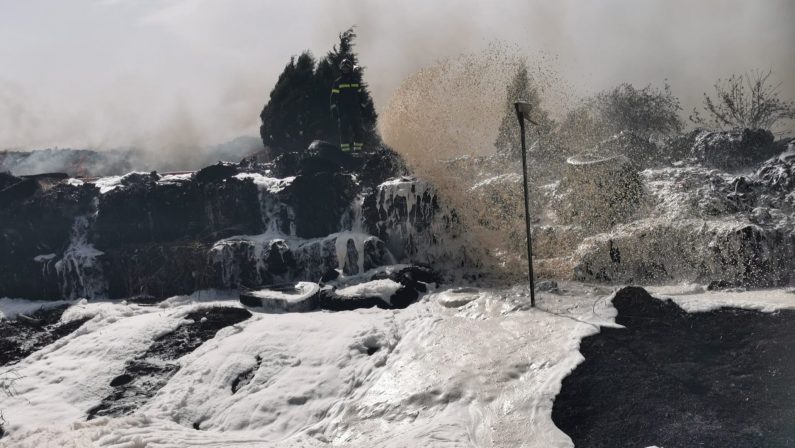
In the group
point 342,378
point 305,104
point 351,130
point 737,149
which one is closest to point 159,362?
point 342,378

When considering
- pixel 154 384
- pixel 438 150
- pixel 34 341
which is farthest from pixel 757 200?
pixel 34 341

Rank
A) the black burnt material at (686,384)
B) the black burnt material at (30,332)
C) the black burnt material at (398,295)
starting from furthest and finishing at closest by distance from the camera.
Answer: the black burnt material at (398,295) → the black burnt material at (30,332) → the black burnt material at (686,384)

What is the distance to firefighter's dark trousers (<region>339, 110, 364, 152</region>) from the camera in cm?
2416

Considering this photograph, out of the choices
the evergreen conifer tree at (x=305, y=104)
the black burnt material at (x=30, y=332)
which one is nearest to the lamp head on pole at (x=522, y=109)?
the black burnt material at (x=30, y=332)

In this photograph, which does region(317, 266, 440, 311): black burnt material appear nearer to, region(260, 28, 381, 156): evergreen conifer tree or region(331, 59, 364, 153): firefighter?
region(331, 59, 364, 153): firefighter

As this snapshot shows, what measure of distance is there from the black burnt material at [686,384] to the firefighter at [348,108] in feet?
51.1

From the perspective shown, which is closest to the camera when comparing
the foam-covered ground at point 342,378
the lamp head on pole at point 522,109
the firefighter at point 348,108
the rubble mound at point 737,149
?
the foam-covered ground at point 342,378

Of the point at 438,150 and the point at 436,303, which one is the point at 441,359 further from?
the point at 438,150

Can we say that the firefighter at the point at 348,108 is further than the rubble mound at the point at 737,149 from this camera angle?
Yes

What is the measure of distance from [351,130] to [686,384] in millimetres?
18270

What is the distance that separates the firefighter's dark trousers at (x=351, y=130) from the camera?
951 inches

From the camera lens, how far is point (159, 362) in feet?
40.3

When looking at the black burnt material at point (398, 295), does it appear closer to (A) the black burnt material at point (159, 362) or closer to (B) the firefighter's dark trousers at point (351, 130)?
(A) the black burnt material at point (159, 362)

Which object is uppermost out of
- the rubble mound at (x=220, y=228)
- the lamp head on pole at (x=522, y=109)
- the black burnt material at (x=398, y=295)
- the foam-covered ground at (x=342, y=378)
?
the lamp head on pole at (x=522, y=109)
